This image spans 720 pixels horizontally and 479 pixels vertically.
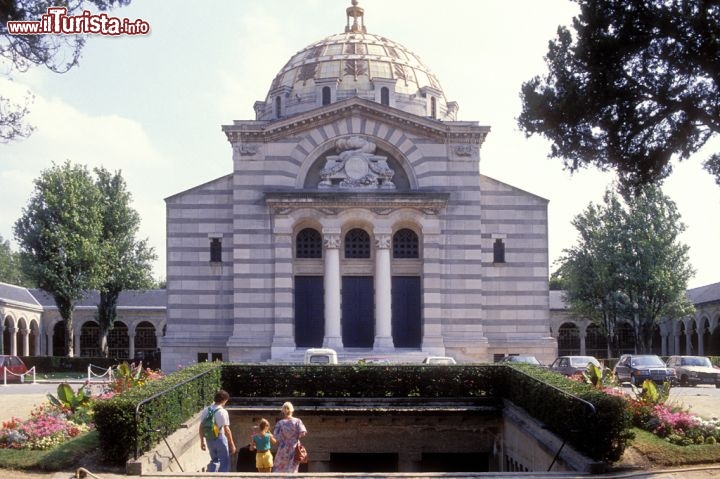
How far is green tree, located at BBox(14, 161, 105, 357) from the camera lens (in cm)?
5803

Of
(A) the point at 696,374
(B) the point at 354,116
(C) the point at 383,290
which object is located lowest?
(A) the point at 696,374

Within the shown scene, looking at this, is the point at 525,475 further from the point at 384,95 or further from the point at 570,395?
the point at 384,95

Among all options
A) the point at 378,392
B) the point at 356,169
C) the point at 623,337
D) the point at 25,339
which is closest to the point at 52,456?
the point at 378,392

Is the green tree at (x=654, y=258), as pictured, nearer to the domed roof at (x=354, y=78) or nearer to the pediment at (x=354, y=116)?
the domed roof at (x=354, y=78)

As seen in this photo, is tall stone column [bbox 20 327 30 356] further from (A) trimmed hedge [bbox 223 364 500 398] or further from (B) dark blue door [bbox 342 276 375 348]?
(A) trimmed hedge [bbox 223 364 500 398]

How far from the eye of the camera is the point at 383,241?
43.8 m

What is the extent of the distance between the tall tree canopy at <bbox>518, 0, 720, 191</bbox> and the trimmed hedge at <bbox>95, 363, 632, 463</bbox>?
5.82 metres

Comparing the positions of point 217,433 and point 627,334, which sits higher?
point 217,433

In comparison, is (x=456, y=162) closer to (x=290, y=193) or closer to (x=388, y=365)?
(x=290, y=193)

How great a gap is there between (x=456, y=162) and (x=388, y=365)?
62.5 ft

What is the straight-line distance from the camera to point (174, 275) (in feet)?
149

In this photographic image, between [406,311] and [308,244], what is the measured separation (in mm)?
5956

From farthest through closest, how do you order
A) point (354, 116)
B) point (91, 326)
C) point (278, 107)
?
1. point (91, 326)
2. point (278, 107)
3. point (354, 116)

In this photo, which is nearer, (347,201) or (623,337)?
(347,201)
